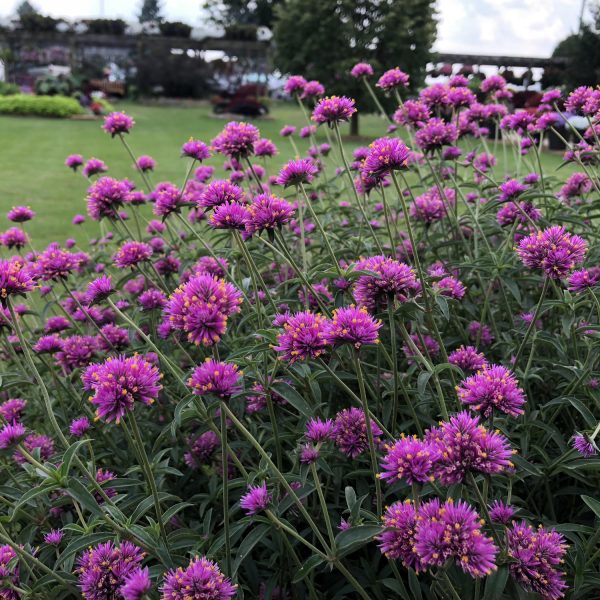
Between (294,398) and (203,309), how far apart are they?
1.61 ft

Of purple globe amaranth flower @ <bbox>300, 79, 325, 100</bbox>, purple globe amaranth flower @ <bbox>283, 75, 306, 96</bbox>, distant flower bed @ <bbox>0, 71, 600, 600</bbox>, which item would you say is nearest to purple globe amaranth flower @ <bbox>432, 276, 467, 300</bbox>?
distant flower bed @ <bbox>0, 71, 600, 600</bbox>

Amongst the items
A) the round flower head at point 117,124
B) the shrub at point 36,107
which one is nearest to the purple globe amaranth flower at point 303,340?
the round flower head at point 117,124

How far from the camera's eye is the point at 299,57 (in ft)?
62.2

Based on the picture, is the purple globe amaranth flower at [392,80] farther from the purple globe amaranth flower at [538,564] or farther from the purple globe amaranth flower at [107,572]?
the purple globe amaranth flower at [107,572]

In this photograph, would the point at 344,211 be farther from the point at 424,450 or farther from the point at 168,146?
the point at 168,146

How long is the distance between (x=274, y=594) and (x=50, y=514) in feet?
3.26

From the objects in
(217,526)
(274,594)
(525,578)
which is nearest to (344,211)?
(217,526)

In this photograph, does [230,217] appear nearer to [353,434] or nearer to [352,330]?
[352,330]

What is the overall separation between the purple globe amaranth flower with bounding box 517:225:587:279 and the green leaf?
846 millimetres

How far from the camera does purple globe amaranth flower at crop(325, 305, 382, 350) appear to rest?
1384mm

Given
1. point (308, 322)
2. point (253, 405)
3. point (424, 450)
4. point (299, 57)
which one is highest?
point (299, 57)

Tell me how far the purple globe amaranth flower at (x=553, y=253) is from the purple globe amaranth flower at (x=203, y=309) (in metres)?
0.97

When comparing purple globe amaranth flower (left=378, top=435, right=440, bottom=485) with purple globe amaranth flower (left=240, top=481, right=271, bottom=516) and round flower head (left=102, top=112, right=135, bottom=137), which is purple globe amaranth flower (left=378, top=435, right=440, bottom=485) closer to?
purple globe amaranth flower (left=240, top=481, right=271, bottom=516)

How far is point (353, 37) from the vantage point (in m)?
19.0
